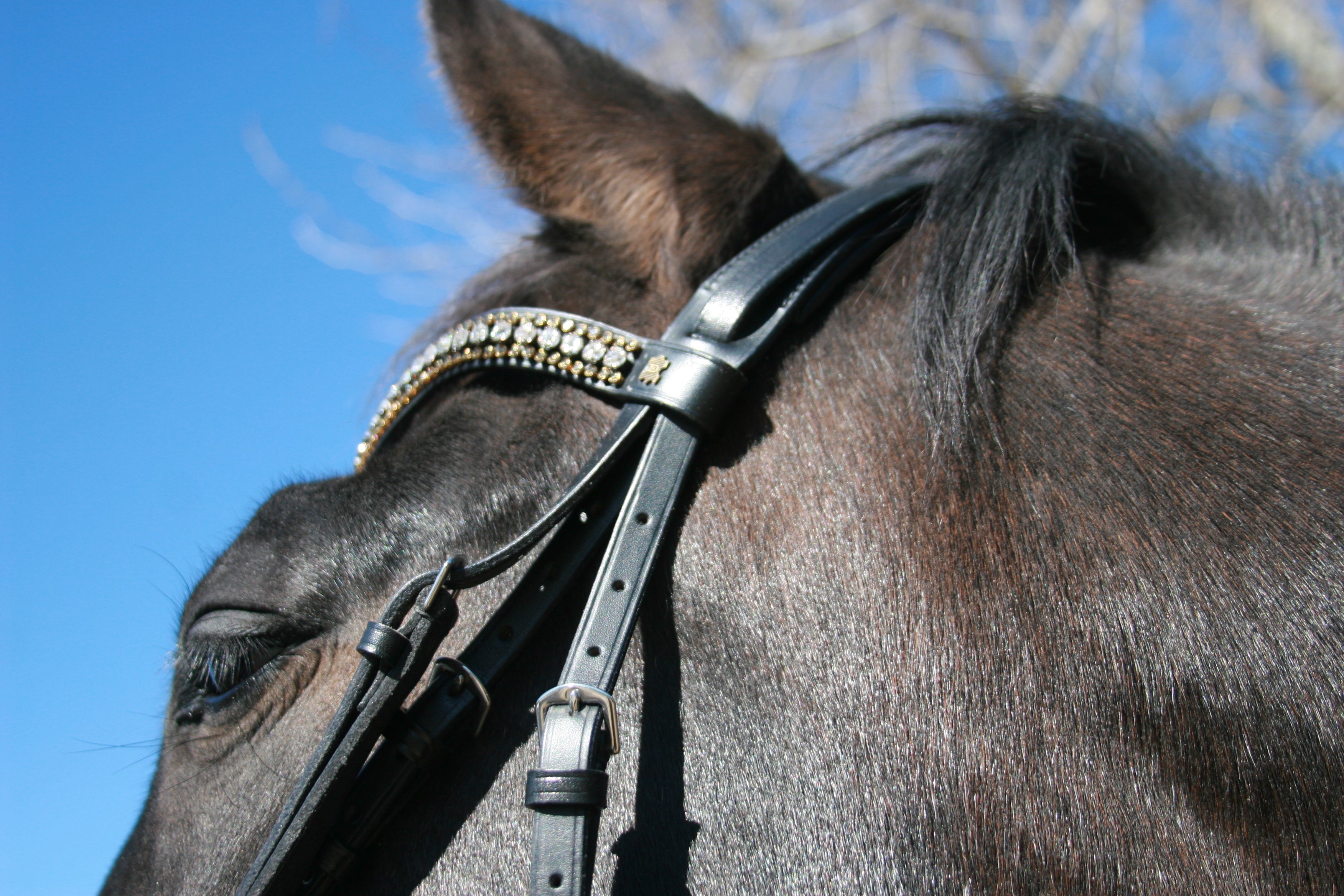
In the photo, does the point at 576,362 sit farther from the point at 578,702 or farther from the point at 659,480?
the point at 578,702

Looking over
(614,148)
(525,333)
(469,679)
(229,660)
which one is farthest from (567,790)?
(614,148)

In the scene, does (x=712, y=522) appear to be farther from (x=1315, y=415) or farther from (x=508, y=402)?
(x=1315, y=415)

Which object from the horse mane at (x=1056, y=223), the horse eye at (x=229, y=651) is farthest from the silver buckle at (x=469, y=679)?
the horse mane at (x=1056, y=223)

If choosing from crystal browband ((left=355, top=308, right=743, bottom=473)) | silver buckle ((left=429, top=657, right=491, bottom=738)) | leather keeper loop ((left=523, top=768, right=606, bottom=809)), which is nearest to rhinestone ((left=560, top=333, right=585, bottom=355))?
crystal browband ((left=355, top=308, right=743, bottom=473))

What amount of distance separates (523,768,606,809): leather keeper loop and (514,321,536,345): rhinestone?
2.05ft

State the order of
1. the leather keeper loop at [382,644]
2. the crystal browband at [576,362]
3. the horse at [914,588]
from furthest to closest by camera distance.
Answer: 1. the crystal browband at [576,362]
2. the leather keeper loop at [382,644]
3. the horse at [914,588]

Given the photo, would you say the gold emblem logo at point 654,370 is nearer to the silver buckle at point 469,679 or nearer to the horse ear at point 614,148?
the horse ear at point 614,148

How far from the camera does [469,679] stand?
118 centimetres

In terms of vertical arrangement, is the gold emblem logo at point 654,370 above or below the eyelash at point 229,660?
above

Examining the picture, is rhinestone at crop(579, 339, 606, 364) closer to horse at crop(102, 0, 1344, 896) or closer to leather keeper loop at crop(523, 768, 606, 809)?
horse at crop(102, 0, 1344, 896)

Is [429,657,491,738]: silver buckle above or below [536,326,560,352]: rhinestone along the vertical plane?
below

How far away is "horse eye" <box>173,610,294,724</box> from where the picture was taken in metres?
1.29

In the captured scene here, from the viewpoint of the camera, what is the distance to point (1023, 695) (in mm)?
1063

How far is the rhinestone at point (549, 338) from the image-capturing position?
4.56 ft
